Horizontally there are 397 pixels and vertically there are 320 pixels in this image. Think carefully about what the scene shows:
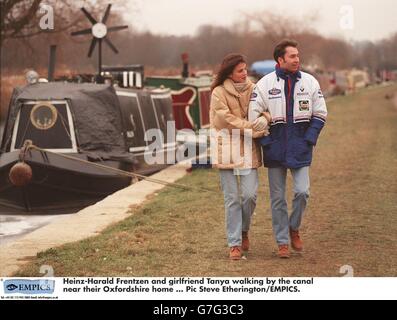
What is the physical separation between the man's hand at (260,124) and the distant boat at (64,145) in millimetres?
7236

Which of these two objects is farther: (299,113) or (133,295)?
(299,113)

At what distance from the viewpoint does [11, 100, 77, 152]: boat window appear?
14.7 meters

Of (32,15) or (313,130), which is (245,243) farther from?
(32,15)

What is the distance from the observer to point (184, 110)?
71.2 feet

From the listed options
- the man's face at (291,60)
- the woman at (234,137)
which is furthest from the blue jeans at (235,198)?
the man's face at (291,60)

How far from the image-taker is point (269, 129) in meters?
7.00

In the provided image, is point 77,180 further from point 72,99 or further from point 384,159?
point 384,159

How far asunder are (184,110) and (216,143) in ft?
48.0

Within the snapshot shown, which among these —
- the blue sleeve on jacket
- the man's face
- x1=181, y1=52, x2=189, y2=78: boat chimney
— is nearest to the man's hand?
the blue sleeve on jacket

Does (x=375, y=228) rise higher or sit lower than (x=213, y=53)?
lower

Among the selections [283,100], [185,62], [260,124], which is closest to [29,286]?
[260,124]

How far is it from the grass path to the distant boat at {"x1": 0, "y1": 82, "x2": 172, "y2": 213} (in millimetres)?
1995

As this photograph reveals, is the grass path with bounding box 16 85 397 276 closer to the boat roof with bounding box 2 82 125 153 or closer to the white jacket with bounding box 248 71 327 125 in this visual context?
the white jacket with bounding box 248 71 327 125

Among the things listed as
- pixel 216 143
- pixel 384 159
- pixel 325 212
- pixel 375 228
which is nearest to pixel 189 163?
pixel 384 159
